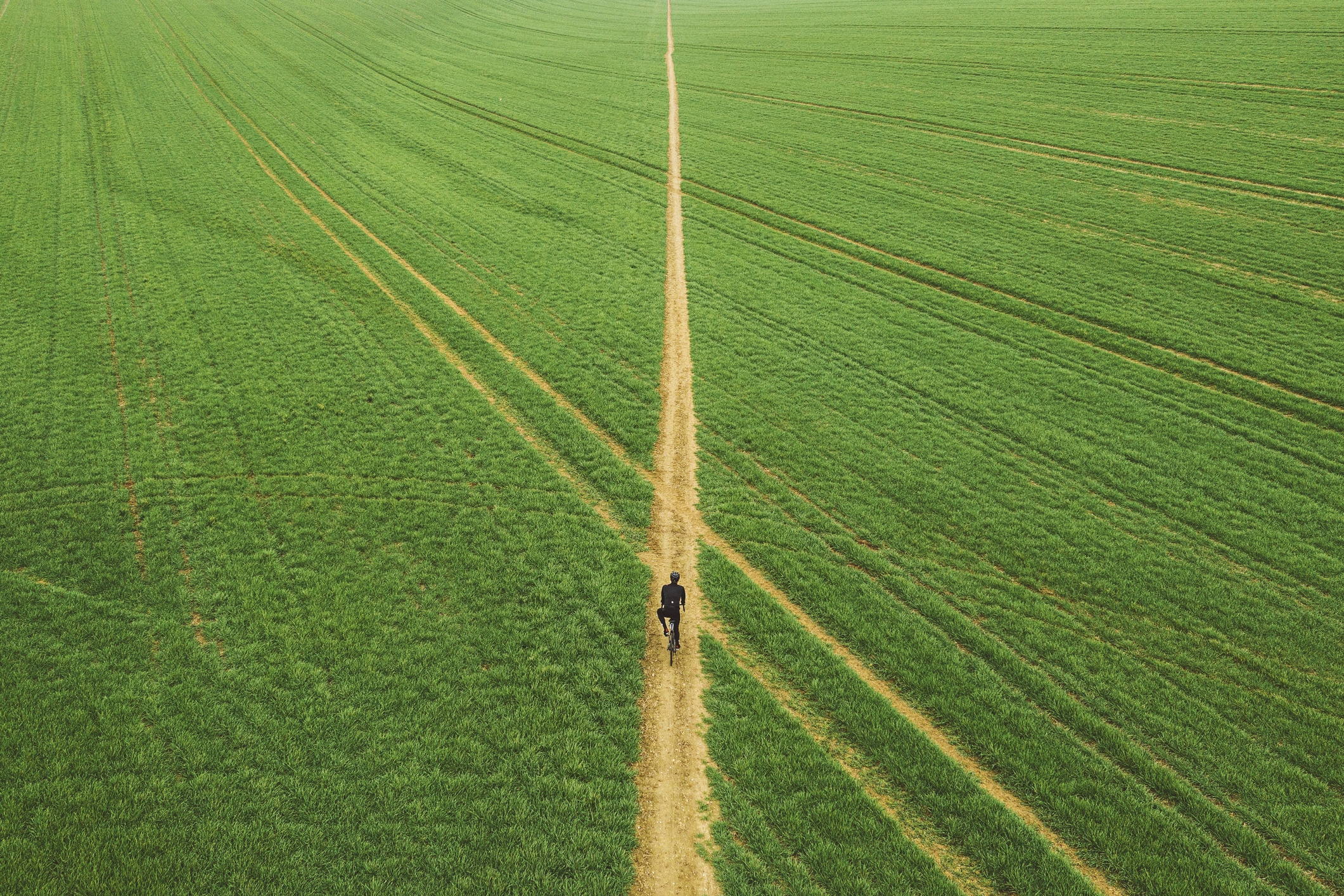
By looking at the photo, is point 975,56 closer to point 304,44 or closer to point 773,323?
point 773,323

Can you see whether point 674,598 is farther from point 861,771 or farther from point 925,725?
point 925,725

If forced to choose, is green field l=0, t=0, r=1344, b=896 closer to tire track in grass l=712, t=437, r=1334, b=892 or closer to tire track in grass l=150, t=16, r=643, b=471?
tire track in grass l=712, t=437, r=1334, b=892

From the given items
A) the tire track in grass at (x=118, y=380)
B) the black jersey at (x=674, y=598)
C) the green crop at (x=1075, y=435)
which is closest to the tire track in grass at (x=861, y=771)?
the green crop at (x=1075, y=435)

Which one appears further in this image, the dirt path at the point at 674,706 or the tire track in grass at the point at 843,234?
the tire track in grass at the point at 843,234

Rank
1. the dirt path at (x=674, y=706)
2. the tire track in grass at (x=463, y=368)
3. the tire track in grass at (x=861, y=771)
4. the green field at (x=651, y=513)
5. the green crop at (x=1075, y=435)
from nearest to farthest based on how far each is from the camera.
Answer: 1. the tire track in grass at (x=861, y=771)
2. the dirt path at (x=674, y=706)
3. the green field at (x=651, y=513)
4. the green crop at (x=1075, y=435)
5. the tire track in grass at (x=463, y=368)

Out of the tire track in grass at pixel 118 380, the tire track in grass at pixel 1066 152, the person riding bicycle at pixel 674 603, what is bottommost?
the person riding bicycle at pixel 674 603

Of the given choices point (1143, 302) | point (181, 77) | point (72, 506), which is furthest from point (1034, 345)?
point (181, 77)

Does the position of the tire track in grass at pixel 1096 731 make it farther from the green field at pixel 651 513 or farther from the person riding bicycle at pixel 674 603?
the person riding bicycle at pixel 674 603

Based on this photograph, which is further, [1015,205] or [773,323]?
[1015,205]
